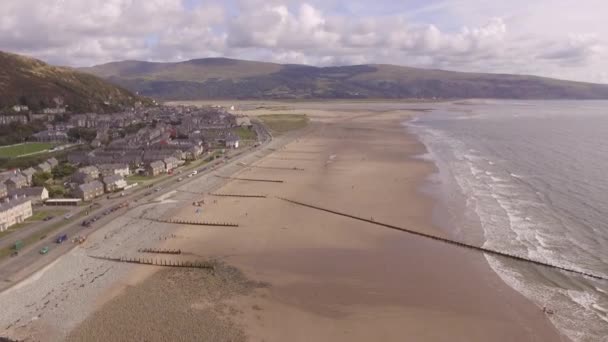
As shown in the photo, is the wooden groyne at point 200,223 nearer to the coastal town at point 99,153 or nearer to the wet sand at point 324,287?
the wet sand at point 324,287

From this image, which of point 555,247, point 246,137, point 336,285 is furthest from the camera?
point 246,137

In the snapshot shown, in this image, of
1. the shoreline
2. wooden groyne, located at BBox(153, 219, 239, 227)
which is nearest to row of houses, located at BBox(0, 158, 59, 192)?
wooden groyne, located at BBox(153, 219, 239, 227)

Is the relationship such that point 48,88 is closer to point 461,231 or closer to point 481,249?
point 461,231

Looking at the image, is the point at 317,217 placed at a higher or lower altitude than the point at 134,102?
lower

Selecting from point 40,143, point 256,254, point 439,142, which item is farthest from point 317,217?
point 40,143

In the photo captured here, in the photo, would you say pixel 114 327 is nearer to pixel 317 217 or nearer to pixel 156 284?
pixel 156 284

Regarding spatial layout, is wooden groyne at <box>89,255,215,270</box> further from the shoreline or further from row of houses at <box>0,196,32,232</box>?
the shoreline

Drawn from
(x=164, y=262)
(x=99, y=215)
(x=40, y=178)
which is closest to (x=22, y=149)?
(x=40, y=178)
